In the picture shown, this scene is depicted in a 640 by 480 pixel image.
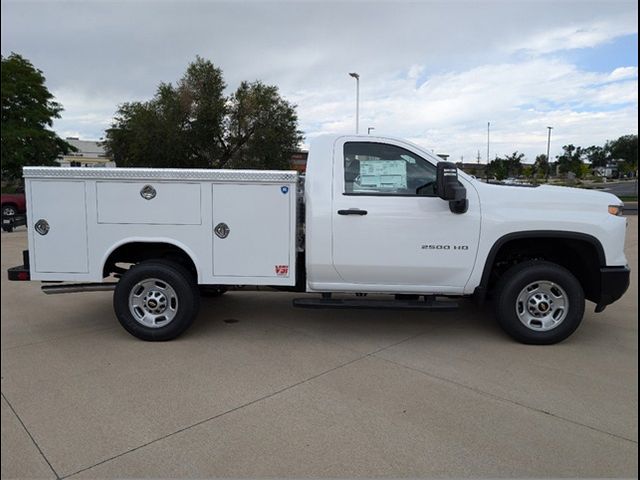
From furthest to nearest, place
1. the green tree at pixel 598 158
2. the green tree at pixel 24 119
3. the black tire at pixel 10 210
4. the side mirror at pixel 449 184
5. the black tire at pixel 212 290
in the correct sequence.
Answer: the green tree at pixel 598 158 → the green tree at pixel 24 119 → the black tire at pixel 10 210 → the black tire at pixel 212 290 → the side mirror at pixel 449 184

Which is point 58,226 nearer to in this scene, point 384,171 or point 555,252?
point 384,171

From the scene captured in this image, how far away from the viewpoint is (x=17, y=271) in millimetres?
4914

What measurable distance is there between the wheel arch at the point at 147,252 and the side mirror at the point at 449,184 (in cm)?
244

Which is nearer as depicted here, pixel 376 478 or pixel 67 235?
pixel 376 478

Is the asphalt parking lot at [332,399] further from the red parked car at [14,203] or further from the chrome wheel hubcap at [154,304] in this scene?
the red parked car at [14,203]

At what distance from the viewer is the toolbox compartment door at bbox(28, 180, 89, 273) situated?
472 cm

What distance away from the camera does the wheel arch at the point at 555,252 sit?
4684mm

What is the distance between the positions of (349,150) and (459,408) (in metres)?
2.60

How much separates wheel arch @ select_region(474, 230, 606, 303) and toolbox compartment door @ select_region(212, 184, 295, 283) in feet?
6.38

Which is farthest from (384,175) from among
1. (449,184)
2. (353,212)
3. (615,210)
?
(615,210)

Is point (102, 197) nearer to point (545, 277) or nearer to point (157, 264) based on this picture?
point (157, 264)

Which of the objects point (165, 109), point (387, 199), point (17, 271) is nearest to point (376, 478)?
point (387, 199)

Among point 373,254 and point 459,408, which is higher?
point 373,254

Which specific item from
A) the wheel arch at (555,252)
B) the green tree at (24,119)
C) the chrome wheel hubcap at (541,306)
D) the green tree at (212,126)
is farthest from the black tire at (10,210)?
the chrome wheel hubcap at (541,306)
